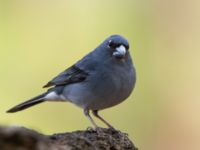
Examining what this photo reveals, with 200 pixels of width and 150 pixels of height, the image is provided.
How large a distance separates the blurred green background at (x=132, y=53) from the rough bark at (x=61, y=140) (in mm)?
3278

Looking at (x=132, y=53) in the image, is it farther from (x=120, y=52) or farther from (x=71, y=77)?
(x=120, y=52)

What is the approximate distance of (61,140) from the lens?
115 inches

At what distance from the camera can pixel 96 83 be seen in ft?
16.1

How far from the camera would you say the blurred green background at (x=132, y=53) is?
283 inches

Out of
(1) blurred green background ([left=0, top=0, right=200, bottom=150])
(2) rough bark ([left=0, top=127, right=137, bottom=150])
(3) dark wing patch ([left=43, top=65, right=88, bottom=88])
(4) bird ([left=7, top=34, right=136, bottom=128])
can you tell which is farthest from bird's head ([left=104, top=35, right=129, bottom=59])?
(1) blurred green background ([left=0, top=0, right=200, bottom=150])

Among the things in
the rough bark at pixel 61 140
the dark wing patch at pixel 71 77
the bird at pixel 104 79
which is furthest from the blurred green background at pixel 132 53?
the rough bark at pixel 61 140

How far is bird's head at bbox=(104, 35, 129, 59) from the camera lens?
4805 millimetres

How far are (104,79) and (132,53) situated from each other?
3.60m

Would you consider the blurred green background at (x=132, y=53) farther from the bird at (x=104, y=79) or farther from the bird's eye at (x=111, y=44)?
the bird's eye at (x=111, y=44)

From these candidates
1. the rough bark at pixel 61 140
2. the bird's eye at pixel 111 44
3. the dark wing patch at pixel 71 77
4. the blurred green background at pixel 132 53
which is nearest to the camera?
the rough bark at pixel 61 140

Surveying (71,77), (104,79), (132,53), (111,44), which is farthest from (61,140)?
(132,53)

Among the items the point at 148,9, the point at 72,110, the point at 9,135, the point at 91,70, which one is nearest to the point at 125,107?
the point at 72,110

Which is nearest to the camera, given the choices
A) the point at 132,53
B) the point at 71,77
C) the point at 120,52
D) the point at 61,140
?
the point at 61,140

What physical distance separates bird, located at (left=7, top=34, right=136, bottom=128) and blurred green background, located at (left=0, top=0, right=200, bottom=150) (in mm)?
1807
